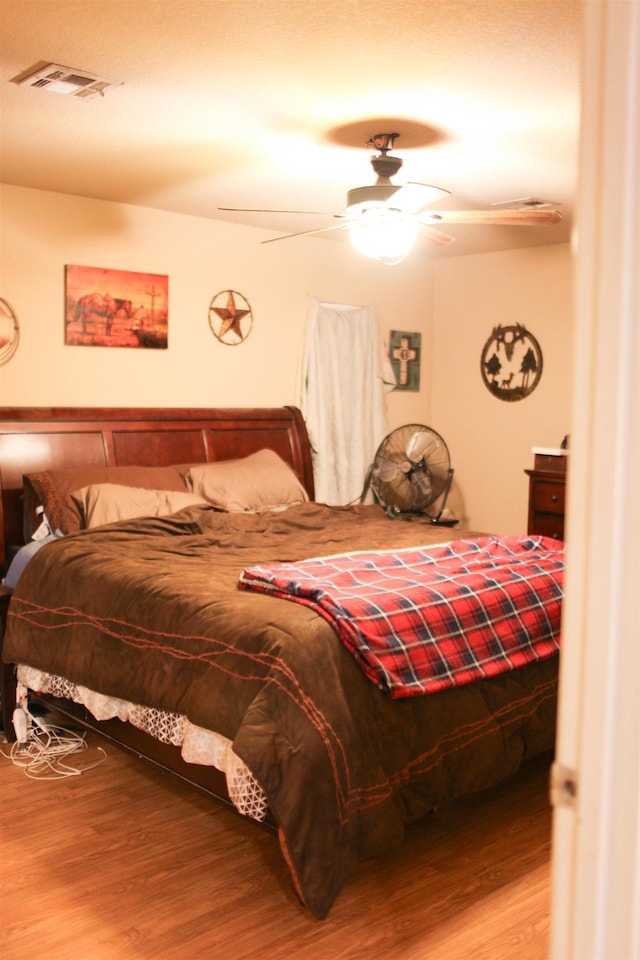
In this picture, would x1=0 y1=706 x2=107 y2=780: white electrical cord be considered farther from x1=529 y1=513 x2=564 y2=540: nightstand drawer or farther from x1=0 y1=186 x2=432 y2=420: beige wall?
x1=529 y1=513 x2=564 y2=540: nightstand drawer

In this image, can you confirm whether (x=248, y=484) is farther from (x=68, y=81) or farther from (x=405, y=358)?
(x=68, y=81)

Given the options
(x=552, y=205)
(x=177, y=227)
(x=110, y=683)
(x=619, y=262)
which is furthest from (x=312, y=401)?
(x=619, y=262)

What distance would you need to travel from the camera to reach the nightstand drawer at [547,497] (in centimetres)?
503

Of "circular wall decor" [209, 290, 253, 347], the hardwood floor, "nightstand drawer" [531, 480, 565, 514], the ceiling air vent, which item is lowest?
the hardwood floor

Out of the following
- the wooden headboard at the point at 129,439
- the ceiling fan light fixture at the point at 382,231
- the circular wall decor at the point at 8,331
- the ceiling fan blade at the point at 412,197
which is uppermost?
the ceiling fan blade at the point at 412,197

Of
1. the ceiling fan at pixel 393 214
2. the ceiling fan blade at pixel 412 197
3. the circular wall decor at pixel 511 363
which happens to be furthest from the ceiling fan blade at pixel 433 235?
the circular wall decor at pixel 511 363

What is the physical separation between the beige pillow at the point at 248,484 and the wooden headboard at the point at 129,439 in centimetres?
18

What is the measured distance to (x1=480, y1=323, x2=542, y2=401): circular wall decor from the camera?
5688 millimetres

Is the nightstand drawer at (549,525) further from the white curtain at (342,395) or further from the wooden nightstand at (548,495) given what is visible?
the white curtain at (342,395)

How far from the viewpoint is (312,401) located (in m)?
5.46

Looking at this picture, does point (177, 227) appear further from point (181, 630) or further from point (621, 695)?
point (621, 695)

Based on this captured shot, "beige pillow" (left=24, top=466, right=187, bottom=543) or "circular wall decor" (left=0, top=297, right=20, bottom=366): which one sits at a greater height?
"circular wall decor" (left=0, top=297, right=20, bottom=366)

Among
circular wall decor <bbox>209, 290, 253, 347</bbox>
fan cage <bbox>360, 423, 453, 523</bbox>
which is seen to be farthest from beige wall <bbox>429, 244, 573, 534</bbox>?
circular wall decor <bbox>209, 290, 253, 347</bbox>

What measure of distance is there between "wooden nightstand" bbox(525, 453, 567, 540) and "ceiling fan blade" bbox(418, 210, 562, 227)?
2.01m
